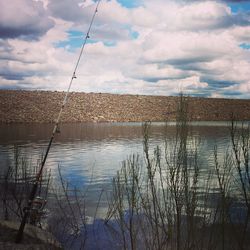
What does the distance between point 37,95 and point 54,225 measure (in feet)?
347

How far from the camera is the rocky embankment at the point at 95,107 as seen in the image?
96806mm

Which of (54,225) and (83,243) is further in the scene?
(54,225)

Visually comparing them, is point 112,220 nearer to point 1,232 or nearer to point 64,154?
point 1,232

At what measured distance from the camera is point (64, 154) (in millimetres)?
29250

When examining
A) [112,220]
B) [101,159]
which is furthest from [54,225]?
[101,159]

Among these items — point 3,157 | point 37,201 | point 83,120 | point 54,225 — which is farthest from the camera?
point 83,120

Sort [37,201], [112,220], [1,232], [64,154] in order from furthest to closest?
[64,154] → [112,220] → [1,232] → [37,201]

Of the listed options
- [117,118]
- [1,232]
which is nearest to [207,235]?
[1,232]

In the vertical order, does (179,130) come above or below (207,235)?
above

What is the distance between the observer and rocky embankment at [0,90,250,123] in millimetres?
96806

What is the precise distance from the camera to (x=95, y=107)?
116500 millimetres

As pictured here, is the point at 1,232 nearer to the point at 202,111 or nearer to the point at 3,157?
the point at 3,157

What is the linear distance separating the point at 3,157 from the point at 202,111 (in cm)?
10952

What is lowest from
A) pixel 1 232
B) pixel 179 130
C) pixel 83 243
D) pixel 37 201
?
pixel 83 243
